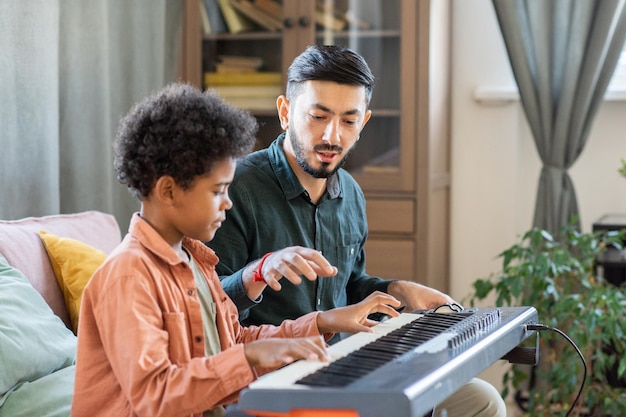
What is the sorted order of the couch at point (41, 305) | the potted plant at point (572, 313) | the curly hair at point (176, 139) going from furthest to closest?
1. the potted plant at point (572, 313)
2. the couch at point (41, 305)
3. the curly hair at point (176, 139)

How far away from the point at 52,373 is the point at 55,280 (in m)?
0.31

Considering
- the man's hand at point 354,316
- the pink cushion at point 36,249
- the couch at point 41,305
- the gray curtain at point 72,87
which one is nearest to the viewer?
the man's hand at point 354,316

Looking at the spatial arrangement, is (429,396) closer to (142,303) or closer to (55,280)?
(142,303)

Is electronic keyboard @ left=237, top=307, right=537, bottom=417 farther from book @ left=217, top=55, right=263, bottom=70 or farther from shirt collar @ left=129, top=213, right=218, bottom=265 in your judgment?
book @ left=217, top=55, right=263, bottom=70

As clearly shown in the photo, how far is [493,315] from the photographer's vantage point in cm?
166

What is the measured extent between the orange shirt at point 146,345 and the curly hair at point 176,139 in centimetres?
8

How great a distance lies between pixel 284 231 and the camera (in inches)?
79.0

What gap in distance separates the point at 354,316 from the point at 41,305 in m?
0.72

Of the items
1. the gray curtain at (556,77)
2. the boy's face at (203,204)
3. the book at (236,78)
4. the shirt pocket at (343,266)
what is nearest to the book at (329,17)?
the book at (236,78)

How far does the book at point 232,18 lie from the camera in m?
3.47

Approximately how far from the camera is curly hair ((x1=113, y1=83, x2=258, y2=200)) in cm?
140

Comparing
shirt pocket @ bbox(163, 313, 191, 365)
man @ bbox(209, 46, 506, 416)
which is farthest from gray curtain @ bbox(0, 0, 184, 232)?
shirt pocket @ bbox(163, 313, 191, 365)

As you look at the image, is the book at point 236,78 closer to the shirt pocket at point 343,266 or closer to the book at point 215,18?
the book at point 215,18

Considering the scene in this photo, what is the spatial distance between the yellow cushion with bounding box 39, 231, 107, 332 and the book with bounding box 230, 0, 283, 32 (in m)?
1.45
